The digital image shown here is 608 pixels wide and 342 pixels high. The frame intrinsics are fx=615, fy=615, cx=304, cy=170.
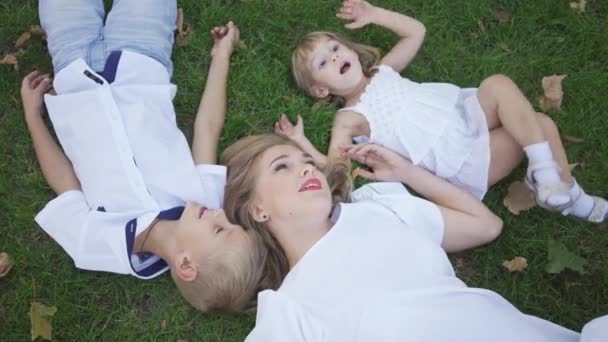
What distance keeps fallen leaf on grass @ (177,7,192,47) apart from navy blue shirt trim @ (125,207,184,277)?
3.72ft

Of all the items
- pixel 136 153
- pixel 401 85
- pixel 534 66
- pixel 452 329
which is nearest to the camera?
pixel 452 329

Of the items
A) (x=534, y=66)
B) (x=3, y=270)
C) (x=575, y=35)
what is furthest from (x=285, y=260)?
(x=575, y=35)

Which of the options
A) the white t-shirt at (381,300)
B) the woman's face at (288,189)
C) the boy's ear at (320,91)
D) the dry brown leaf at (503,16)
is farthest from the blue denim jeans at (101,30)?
the dry brown leaf at (503,16)

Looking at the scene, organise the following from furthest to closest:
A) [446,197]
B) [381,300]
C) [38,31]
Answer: [38,31] → [446,197] → [381,300]

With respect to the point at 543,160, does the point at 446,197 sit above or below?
below

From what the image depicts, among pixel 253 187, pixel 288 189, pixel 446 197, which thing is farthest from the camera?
pixel 446 197

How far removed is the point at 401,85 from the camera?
335 centimetres

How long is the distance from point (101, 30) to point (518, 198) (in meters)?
2.48

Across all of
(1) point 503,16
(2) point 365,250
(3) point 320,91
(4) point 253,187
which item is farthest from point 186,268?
(1) point 503,16

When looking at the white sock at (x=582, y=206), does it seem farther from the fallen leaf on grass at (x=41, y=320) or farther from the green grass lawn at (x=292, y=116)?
the fallen leaf on grass at (x=41, y=320)

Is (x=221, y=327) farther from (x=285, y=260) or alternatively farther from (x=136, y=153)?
(x=136, y=153)

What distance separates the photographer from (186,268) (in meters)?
2.79

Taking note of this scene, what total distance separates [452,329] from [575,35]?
212 cm

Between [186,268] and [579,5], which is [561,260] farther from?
[186,268]
